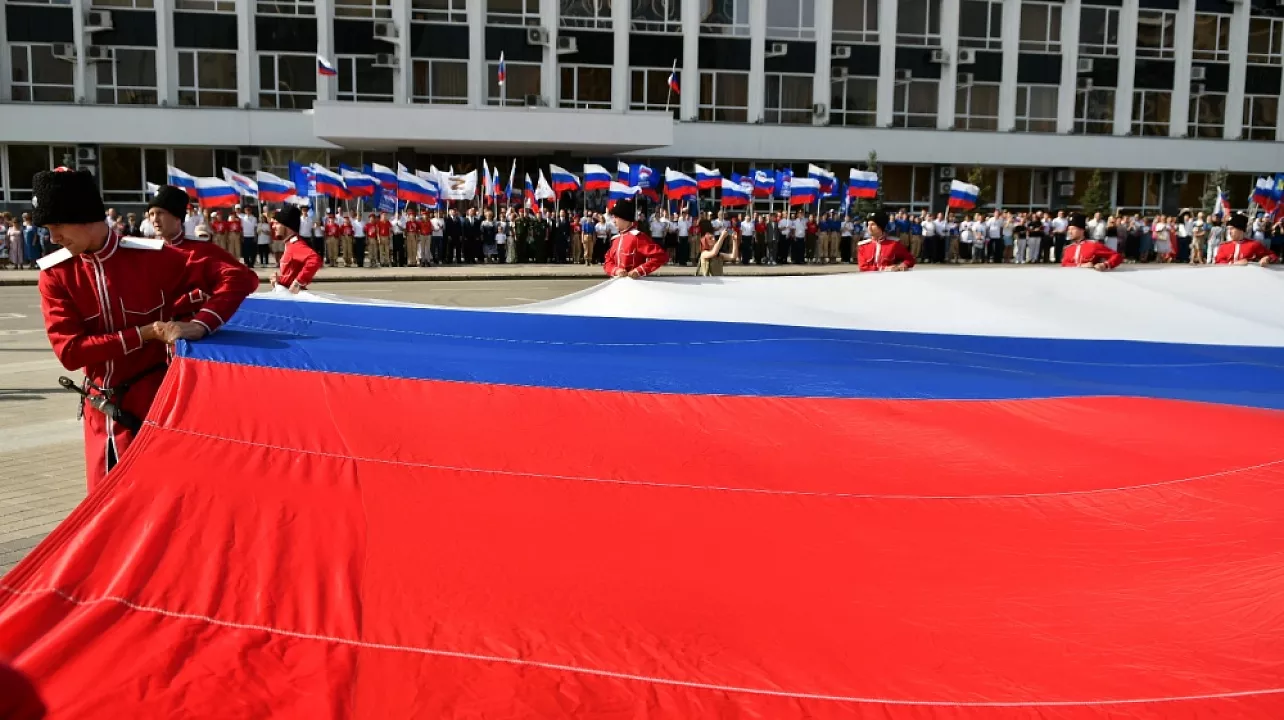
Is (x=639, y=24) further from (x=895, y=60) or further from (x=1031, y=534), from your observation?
(x=1031, y=534)

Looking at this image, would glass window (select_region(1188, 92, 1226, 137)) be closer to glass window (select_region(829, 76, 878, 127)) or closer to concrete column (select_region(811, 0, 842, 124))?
glass window (select_region(829, 76, 878, 127))

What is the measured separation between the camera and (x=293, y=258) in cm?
1082

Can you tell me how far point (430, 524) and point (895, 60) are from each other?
44.0 m

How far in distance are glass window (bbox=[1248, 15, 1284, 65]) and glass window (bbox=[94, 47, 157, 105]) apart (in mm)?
43407

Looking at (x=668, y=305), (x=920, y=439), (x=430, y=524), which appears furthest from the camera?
(x=668, y=305)

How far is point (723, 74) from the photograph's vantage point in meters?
43.3

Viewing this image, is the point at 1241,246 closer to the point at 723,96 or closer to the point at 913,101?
the point at 723,96

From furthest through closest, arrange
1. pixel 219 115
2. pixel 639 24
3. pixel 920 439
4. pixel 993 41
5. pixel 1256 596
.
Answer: pixel 993 41, pixel 639 24, pixel 219 115, pixel 920 439, pixel 1256 596

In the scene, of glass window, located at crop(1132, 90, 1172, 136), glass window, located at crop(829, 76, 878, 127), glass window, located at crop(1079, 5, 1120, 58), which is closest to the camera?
glass window, located at crop(829, 76, 878, 127)

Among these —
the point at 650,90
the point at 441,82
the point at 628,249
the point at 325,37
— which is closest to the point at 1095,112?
the point at 650,90

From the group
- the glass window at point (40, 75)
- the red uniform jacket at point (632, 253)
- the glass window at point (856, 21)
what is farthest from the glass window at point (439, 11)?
the red uniform jacket at point (632, 253)

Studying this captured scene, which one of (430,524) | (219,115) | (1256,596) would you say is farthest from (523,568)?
(219,115)

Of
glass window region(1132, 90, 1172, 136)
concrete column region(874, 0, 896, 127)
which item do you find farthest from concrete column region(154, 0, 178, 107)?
glass window region(1132, 90, 1172, 136)

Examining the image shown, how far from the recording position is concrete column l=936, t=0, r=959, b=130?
44.9 m
